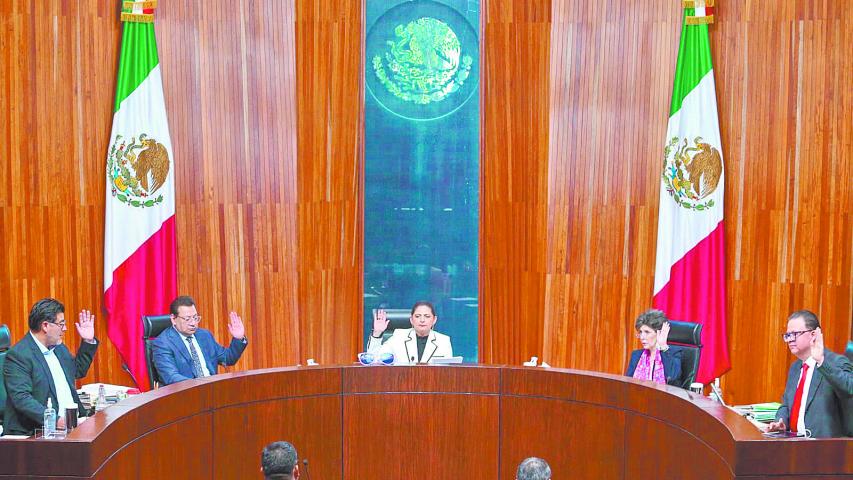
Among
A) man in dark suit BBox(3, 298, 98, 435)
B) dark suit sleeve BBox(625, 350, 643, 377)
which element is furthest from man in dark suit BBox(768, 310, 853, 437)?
man in dark suit BBox(3, 298, 98, 435)

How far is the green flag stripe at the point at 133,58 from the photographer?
6527mm

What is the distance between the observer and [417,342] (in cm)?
604

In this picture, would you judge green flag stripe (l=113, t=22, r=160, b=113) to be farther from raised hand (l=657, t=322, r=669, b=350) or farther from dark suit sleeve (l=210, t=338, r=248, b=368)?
raised hand (l=657, t=322, r=669, b=350)

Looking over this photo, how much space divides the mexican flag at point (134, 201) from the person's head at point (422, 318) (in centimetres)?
184

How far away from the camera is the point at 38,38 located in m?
6.35

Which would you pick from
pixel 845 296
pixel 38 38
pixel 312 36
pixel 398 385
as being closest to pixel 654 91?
pixel 845 296

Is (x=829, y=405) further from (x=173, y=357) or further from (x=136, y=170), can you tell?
(x=136, y=170)

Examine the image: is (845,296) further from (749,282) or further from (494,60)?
(494,60)

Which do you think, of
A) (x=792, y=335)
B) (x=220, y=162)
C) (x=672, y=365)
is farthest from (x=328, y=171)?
(x=792, y=335)

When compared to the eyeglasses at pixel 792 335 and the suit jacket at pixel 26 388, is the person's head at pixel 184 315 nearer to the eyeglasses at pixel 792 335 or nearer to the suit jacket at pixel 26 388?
the suit jacket at pixel 26 388

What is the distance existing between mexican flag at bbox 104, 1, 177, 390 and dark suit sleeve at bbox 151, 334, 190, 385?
1.25 metres

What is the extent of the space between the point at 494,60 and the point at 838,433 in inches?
156

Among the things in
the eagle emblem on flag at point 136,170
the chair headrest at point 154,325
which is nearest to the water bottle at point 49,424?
the chair headrest at point 154,325

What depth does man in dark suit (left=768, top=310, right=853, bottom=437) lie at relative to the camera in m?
3.92
